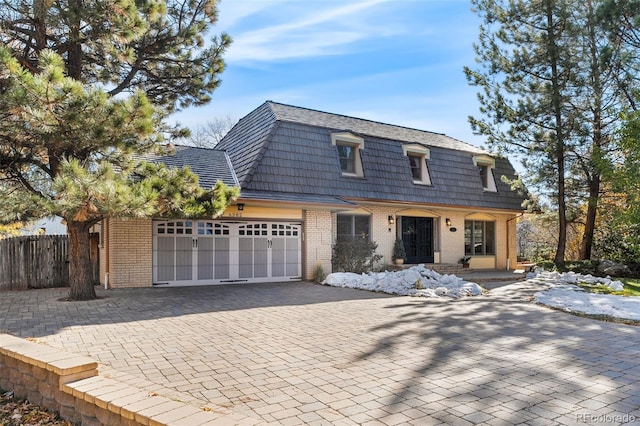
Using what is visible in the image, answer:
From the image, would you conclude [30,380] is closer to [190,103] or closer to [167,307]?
[167,307]

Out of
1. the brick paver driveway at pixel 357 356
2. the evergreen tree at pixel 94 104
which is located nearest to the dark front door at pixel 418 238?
the brick paver driveway at pixel 357 356

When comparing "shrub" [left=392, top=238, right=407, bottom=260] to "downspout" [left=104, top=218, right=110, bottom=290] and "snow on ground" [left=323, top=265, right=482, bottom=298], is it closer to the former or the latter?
"snow on ground" [left=323, top=265, right=482, bottom=298]

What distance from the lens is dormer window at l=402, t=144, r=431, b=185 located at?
17.7 metres

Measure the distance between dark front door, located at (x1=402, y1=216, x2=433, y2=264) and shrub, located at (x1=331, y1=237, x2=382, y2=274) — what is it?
2.63 metres

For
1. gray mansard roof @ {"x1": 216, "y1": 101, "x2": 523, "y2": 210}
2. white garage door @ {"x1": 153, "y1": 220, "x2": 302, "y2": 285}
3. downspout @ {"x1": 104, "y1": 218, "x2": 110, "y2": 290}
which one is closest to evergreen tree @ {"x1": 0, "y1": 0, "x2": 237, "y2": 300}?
downspout @ {"x1": 104, "y1": 218, "x2": 110, "y2": 290}

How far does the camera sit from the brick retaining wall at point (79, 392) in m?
3.15

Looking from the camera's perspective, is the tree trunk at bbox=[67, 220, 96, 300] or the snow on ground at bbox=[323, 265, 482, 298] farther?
the snow on ground at bbox=[323, 265, 482, 298]

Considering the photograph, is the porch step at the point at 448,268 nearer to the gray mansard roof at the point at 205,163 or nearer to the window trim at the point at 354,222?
the window trim at the point at 354,222

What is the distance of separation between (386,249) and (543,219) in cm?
970

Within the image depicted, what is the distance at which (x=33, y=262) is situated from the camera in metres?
12.7

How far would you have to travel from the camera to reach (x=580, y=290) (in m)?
12.3

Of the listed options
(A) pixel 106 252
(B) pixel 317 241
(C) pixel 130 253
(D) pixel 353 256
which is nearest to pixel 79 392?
(C) pixel 130 253

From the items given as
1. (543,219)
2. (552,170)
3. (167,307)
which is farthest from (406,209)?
(167,307)

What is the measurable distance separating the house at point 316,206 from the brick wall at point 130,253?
1.0 inches
